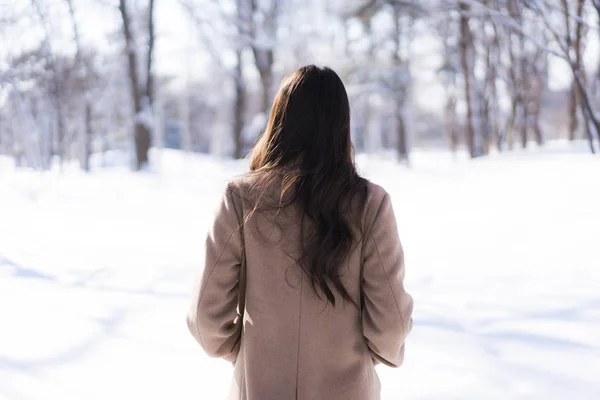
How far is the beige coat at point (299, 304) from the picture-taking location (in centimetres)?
154

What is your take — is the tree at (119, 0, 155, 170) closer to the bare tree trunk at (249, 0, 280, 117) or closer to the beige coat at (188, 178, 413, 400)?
the bare tree trunk at (249, 0, 280, 117)

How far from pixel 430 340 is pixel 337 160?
9.57 ft

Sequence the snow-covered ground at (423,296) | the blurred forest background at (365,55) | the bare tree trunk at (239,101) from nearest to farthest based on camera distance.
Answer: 1. the snow-covered ground at (423,296)
2. the blurred forest background at (365,55)
3. the bare tree trunk at (239,101)

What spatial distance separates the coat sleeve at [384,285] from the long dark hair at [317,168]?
0.19 ft

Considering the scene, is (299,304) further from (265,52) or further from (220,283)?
(265,52)

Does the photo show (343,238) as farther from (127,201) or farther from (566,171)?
(127,201)

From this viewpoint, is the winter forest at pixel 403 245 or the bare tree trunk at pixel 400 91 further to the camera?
the bare tree trunk at pixel 400 91

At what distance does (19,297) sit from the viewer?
17.3 ft

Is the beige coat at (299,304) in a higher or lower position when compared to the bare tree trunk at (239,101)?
lower

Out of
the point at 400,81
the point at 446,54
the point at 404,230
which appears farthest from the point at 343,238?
the point at 446,54

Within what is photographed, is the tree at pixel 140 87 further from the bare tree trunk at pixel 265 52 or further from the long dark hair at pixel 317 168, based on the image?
the long dark hair at pixel 317 168

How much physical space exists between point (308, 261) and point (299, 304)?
0.14 m

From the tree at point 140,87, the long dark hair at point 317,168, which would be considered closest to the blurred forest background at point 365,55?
the tree at point 140,87

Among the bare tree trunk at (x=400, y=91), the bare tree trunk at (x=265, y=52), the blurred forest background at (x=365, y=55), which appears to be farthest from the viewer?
the bare tree trunk at (x=400, y=91)
